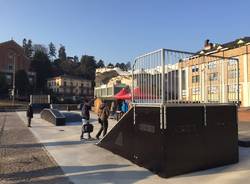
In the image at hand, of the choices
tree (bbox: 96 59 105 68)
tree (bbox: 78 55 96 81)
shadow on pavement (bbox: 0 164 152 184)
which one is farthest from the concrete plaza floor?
tree (bbox: 96 59 105 68)

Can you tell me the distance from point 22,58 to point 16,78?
15340 mm

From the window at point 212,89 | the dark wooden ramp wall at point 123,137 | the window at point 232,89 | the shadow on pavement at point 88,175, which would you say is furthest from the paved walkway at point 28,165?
the window at point 232,89

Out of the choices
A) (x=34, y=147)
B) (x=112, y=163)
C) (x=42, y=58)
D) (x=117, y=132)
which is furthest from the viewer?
(x=42, y=58)

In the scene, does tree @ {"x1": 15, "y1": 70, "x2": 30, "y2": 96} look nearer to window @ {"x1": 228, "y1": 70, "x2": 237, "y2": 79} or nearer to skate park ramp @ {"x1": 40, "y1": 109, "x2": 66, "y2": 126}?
skate park ramp @ {"x1": 40, "y1": 109, "x2": 66, "y2": 126}

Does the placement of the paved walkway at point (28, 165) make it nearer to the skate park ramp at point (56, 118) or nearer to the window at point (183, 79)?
the window at point (183, 79)

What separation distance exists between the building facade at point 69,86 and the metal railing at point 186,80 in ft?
352

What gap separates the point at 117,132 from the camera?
11.0 meters

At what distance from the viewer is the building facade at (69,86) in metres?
118

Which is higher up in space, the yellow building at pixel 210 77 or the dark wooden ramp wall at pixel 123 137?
the yellow building at pixel 210 77

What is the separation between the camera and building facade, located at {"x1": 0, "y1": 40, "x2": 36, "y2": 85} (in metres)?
101

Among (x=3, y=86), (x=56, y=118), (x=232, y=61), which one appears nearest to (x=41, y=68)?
(x=3, y=86)

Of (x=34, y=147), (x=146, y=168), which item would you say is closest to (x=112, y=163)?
(x=146, y=168)

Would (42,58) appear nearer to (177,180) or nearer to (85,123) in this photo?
(85,123)

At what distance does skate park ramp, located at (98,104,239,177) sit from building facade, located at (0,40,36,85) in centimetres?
9487
